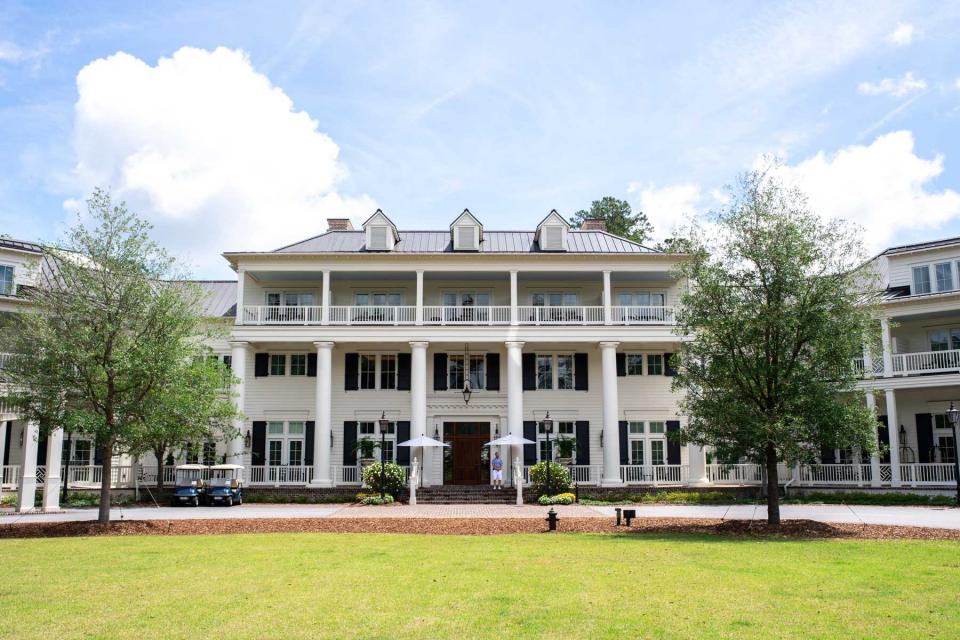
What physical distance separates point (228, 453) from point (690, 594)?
76.7 feet

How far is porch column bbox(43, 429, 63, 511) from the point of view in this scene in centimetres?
2323

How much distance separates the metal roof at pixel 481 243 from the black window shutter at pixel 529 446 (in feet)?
22.5

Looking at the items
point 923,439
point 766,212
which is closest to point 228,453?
point 766,212

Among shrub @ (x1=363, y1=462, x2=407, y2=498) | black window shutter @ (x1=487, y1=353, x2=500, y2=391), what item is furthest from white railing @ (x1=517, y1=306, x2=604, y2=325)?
shrub @ (x1=363, y1=462, x2=407, y2=498)

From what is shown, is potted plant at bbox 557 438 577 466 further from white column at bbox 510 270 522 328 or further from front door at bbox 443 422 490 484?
white column at bbox 510 270 522 328

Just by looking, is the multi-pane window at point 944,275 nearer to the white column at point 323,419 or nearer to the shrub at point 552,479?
the shrub at point 552,479

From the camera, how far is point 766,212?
58.3 feet

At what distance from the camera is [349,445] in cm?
3033

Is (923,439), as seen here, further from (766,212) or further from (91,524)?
(91,524)

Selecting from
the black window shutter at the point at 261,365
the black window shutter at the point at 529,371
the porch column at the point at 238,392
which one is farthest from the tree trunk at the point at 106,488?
the black window shutter at the point at 529,371

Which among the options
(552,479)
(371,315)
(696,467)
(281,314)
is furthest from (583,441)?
(281,314)

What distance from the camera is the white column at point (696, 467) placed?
2848cm

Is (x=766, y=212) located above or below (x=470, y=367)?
above

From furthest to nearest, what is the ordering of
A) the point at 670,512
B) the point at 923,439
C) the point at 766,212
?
the point at 923,439, the point at 670,512, the point at 766,212
